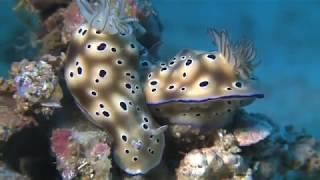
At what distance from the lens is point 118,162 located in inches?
145

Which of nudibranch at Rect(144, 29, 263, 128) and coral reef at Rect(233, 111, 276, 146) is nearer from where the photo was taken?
nudibranch at Rect(144, 29, 263, 128)

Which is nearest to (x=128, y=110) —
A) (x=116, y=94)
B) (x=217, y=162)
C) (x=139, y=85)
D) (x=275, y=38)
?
(x=116, y=94)

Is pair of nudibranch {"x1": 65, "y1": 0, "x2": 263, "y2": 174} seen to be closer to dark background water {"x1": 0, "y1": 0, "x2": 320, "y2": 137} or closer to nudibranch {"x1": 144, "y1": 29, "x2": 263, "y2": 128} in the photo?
nudibranch {"x1": 144, "y1": 29, "x2": 263, "y2": 128}

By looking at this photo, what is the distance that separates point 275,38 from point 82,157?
14.3 meters

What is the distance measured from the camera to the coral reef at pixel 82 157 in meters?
3.56

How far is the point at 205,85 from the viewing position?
3771mm

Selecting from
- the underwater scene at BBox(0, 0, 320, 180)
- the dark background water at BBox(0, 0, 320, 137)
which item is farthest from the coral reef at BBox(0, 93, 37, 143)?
the dark background water at BBox(0, 0, 320, 137)

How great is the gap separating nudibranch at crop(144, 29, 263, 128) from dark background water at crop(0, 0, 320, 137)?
268 inches

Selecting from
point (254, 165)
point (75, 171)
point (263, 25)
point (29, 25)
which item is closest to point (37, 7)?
point (29, 25)

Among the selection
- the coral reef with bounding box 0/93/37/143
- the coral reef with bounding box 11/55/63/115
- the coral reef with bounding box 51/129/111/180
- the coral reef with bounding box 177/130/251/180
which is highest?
the coral reef with bounding box 11/55/63/115

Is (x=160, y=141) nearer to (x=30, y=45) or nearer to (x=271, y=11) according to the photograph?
(x=30, y=45)

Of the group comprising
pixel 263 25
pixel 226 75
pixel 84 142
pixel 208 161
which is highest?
pixel 226 75

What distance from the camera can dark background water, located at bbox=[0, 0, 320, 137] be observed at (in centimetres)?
1176

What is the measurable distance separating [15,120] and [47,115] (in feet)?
0.81
